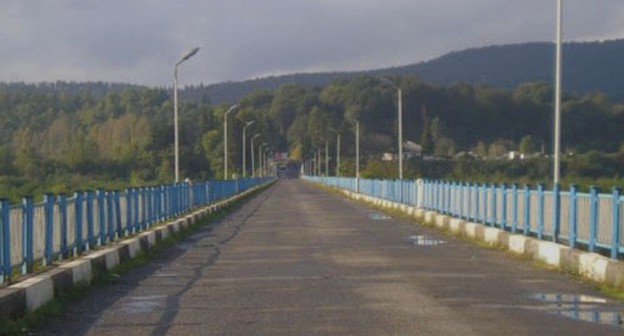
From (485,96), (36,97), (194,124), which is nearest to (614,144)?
(485,96)

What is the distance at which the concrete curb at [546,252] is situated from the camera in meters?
13.8

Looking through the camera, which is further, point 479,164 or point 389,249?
point 479,164

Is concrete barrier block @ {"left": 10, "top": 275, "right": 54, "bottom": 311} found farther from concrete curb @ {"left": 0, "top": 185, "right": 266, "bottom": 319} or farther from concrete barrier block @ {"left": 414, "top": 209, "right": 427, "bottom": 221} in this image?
concrete barrier block @ {"left": 414, "top": 209, "right": 427, "bottom": 221}

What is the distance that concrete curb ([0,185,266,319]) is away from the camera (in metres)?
10.6

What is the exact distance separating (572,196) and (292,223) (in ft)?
54.6

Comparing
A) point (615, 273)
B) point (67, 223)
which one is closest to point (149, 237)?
point (67, 223)

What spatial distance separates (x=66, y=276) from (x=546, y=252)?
850cm

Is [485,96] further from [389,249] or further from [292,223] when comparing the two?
[389,249]

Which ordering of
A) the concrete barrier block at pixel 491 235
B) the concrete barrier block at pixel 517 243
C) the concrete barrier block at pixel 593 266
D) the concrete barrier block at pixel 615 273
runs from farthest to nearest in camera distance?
the concrete barrier block at pixel 491 235 → the concrete barrier block at pixel 517 243 → the concrete barrier block at pixel 593 266 → the concrete barrier block at pixel 615 273

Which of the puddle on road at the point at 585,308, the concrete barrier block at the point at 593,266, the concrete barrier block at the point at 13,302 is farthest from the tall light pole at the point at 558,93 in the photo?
the concrete barrier block at the point at 13,302

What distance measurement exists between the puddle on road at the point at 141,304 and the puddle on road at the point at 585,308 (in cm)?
459

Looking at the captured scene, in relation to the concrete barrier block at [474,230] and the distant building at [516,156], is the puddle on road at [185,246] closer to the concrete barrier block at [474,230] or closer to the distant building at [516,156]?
the concrete barrier block at [474,230]

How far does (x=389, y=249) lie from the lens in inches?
829

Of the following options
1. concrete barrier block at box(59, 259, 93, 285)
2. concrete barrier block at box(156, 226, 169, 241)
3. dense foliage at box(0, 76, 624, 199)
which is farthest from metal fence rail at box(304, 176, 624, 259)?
dense foliage at box(0, 76, 624, 199)
